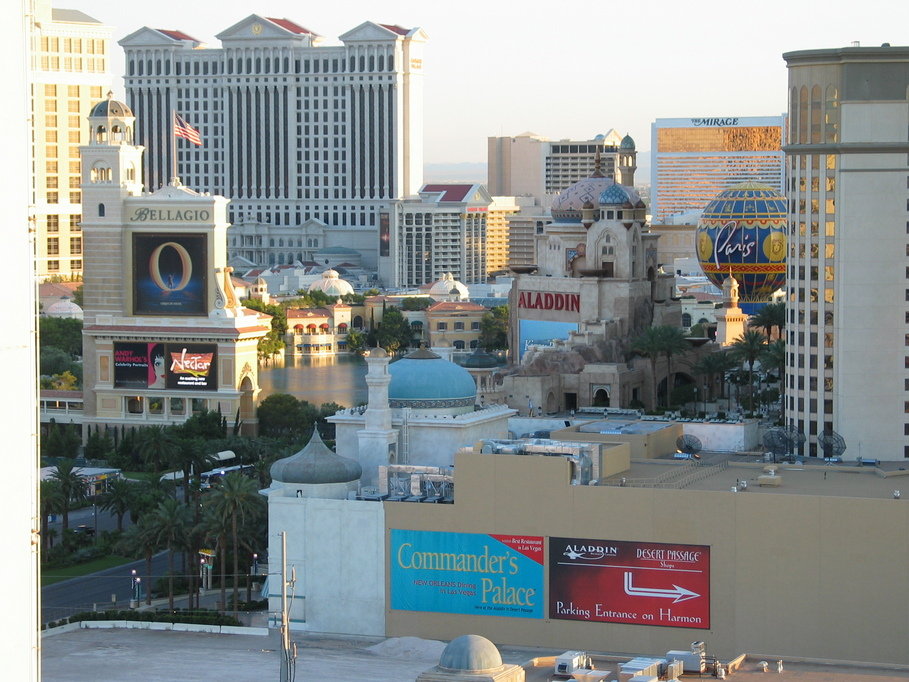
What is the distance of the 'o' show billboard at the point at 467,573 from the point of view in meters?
47.5

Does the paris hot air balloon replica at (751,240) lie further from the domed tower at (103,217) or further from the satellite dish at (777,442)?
the satellite dish at (777,442)

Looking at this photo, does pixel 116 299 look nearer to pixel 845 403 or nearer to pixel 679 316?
pixel 679 316

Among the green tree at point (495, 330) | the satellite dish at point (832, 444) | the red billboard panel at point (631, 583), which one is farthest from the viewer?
the green tree at point (495, 330)

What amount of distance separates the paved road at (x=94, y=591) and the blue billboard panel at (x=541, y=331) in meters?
35.9

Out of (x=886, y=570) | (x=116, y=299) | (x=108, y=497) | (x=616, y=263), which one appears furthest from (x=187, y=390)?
(x=886, y=570)

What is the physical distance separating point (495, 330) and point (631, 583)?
98.9 m

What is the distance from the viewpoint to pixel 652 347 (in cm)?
8425

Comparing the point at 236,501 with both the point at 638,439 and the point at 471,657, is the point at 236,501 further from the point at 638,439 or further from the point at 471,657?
the point at 471,657

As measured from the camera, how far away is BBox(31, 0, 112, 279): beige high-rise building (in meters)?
163

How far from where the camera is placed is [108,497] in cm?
6353

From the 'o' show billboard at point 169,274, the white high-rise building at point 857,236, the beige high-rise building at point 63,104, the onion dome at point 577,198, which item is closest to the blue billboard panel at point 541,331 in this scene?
the onion dome at point 577,198

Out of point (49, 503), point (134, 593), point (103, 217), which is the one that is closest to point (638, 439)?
point (134, 593)

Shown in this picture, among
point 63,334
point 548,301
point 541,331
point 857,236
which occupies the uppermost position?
point 857,236

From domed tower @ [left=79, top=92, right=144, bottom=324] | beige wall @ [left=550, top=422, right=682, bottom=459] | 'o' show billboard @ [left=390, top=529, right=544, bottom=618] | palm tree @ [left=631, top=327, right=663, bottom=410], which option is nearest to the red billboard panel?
'o' show billboard @ [left=390, top=529, right=544, bottom=618]
